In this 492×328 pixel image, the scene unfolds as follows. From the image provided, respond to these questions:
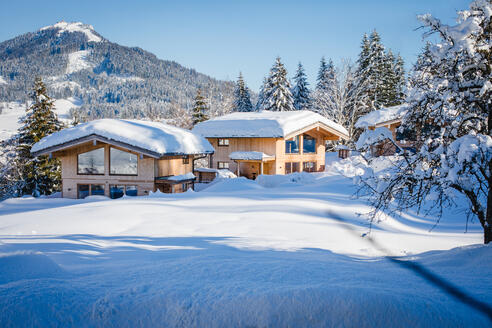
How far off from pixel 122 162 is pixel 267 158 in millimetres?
12408

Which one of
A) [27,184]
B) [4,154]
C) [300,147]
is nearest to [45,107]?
[27,184]

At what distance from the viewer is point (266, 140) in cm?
2714

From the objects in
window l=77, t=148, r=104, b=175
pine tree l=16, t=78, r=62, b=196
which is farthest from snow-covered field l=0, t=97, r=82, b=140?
window l=77, t=148, r=104, b=175

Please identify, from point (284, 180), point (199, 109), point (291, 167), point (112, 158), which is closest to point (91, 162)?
point (112, 158)

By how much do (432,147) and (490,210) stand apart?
1621 mm

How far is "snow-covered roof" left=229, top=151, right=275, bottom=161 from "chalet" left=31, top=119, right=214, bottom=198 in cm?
669

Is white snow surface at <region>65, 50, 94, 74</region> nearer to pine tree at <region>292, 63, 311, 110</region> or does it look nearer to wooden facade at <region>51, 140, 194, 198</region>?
pine tree at <region>292, 63, 311, 110</region>

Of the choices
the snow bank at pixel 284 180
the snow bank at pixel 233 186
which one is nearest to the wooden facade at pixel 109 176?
the snow bank at pixel 233 186

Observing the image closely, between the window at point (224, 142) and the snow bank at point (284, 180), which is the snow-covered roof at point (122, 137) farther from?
the window at point (224, 142)

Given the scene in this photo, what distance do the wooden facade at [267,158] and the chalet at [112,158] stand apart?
8.28 m

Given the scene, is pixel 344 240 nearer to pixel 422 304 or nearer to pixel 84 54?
pixel 422 304

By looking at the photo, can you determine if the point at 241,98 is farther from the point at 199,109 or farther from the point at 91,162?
the point at 91,162

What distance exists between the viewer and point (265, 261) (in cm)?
436

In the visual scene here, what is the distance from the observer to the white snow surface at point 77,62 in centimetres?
17535
